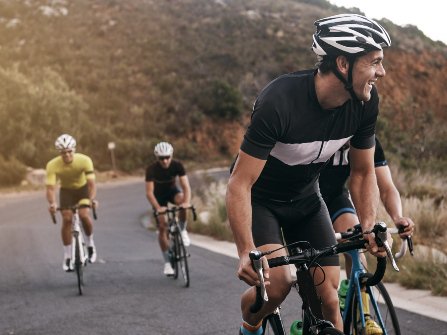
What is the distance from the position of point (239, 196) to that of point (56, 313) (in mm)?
4928

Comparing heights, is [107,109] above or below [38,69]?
below

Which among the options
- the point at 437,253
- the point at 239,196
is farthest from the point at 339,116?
the point at 437,253

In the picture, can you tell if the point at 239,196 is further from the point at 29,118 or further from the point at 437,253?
the point at 29,118

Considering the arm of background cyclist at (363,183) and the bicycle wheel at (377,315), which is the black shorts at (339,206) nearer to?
the bicycle wheel at (377,315)

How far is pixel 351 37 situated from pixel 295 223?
1.25 m

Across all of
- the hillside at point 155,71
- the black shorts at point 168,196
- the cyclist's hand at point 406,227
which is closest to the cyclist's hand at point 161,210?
the black shorts at point 168,196

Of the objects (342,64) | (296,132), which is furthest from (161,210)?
(342,64)

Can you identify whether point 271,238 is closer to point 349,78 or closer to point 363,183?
point 363,183

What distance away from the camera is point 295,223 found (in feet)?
12.8

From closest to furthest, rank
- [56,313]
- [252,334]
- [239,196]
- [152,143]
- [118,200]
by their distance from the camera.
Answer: [239,196], [252,334], [56,313], [118,200], [152,143]

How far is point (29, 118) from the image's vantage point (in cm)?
3509

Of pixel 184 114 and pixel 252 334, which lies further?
pixel 184 114

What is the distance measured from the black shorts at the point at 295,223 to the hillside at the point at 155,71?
21110 millimetres

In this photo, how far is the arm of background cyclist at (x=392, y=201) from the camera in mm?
3428
